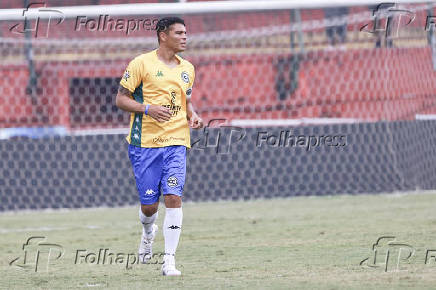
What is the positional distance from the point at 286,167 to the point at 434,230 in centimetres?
403

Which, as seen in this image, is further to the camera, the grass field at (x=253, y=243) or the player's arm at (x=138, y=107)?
the player's arm at (x=138, y=107)

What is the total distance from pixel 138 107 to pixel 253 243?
2377mm

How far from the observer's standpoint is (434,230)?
9289mm

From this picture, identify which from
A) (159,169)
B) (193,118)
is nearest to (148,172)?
(159,169)

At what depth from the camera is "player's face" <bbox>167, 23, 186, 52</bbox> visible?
718 centimetres

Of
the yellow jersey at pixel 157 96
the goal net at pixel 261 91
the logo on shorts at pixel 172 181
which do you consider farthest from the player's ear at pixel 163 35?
the goal net at pixel 261 91

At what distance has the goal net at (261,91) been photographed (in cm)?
1279

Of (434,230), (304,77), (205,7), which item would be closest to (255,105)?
(304,77)

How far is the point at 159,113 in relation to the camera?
692 cm

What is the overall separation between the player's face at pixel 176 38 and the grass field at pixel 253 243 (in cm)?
170

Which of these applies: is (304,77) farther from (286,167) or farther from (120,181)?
(120,181)

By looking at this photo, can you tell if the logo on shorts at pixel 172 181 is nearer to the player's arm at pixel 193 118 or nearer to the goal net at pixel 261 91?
the player's arm at pixel 193 118

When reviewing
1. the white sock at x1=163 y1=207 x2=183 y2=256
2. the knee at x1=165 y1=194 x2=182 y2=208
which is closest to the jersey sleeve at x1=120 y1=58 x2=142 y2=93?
the knee at x1=165 y1=194 x2=182 y2=208

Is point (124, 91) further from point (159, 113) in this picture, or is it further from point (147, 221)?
point (147, 221)
